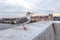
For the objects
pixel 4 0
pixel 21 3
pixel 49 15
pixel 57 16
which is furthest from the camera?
pixel 49 15

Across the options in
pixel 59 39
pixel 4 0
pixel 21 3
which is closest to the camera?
pixel 59 39

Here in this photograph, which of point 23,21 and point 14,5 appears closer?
point 23,21

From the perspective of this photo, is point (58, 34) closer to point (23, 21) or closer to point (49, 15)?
point (23, 21)

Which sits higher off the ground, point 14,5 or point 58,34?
point 14,5

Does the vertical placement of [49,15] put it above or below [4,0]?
below

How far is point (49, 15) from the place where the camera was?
962 cm

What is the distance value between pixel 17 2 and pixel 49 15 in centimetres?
408

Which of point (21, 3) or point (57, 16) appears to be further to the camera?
point (57, 16)

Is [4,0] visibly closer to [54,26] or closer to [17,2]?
[17,2]

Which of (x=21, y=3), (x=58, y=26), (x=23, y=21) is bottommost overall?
(x=58, y=26)

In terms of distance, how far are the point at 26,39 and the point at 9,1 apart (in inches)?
203

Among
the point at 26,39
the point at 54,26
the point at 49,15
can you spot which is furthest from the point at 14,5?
the point at 26,39

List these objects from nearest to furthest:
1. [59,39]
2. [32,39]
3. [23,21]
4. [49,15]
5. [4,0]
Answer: [32,39] < [23,21] < [59,39] < [4,0] < [49,15]

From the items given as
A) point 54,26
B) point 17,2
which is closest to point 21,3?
point 17,2
